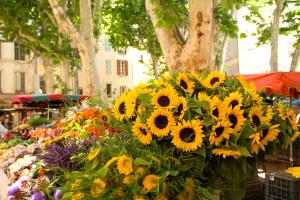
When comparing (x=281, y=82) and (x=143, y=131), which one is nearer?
(x=143, y=131)

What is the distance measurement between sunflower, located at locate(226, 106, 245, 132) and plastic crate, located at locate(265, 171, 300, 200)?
1.57 metres

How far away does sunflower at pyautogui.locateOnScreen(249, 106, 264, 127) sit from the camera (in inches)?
112

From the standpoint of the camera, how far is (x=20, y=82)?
4512 cm

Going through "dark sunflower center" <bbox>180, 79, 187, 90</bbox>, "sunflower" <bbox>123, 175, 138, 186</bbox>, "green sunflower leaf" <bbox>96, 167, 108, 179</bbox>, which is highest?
"dark sunflower center" <bbox>180, 79, 187, 90</bbox>

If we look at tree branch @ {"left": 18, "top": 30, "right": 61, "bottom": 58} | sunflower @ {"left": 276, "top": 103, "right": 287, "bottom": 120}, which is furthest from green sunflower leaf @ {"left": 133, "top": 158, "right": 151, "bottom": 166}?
tree branch @ {"left": 18, "top": 30, "right": 61, "bottom": 58}

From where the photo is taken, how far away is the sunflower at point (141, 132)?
2742mm

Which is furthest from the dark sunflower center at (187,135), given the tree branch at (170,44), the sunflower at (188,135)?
the tree branch at (170,44)

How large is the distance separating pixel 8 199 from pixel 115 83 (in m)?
51.1

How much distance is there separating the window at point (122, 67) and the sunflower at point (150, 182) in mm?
52986

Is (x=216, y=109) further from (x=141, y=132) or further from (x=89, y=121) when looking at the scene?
(x=89, y=121)

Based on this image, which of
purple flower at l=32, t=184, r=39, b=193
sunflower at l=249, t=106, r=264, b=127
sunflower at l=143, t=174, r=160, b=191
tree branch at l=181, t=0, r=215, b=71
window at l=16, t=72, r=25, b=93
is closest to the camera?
sunflower at l=143, t=174, r=160, b=191

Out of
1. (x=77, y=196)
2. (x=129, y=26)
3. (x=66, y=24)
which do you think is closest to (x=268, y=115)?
(x=77, y=196)

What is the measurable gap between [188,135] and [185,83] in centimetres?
46

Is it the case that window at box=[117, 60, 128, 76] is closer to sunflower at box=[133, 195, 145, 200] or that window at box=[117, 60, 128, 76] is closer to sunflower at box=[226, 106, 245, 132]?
sunflower at box=[226, 106, 245, 132]
